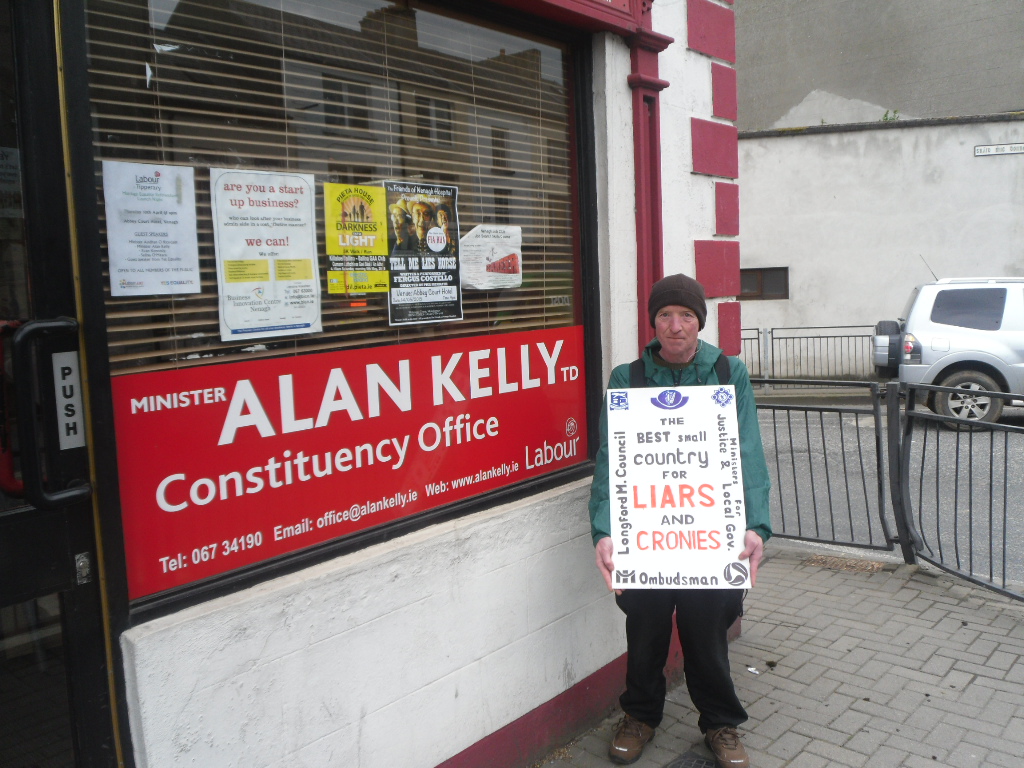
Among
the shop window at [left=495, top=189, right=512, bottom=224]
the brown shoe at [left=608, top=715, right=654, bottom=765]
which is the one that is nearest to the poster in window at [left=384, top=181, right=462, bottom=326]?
the shop window at [left=495, top=189, right=512, bottom=224]

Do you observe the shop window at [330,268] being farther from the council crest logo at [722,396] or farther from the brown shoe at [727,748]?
the brown shoe at [727,748]

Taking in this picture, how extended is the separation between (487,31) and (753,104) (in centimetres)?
1906

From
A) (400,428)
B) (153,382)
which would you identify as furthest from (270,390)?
(400,428)

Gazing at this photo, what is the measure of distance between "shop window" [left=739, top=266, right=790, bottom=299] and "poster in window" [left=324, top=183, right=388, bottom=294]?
15.4 m

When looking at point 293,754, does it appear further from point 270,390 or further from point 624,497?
point 624,497

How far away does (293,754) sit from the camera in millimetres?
2529

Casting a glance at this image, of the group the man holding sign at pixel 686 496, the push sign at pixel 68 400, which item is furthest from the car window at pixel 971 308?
the push sign at pixel 68 400

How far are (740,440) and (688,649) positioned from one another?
2.71 ft

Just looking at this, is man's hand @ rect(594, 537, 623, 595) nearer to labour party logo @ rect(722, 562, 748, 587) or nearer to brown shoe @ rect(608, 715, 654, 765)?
labour party logo @ rect(722, 562, 748, 587)

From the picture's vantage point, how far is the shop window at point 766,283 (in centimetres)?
1742

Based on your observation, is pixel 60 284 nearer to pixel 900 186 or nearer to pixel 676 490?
pixel 676 490

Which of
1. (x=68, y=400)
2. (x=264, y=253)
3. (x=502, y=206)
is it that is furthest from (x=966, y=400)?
(x=68, y=400)

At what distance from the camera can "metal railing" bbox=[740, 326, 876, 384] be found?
1656 cm

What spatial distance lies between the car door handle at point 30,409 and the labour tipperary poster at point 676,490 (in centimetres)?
180
